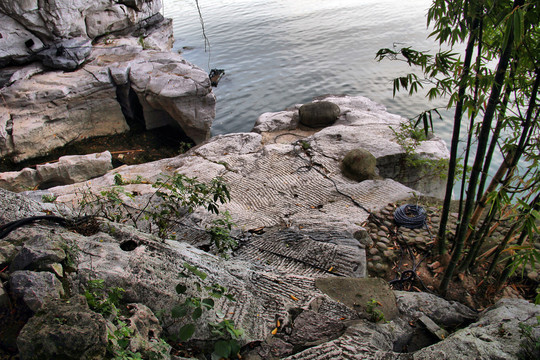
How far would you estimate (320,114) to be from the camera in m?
9.00

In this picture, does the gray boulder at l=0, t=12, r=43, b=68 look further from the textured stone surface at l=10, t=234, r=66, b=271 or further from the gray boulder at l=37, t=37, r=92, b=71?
the textured stone surface at l=10, t=234, r=66, b=271

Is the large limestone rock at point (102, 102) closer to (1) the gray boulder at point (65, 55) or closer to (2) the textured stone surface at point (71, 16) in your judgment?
(1) the gray boulder at point (65, 55)

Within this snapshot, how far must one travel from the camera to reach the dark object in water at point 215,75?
12.8 metres

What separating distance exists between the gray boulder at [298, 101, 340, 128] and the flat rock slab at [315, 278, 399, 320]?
6.11 metres

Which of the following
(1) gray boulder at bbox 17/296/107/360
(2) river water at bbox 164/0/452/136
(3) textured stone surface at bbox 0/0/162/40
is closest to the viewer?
(1) gray boulder at bbox 17/296/107/360

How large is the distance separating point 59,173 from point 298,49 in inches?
435

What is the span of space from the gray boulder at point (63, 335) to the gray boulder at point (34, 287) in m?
0.22

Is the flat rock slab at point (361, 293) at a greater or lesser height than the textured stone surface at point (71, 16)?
lesser

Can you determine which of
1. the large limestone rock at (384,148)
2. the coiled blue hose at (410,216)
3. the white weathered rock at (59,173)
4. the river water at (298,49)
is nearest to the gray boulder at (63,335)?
the coiled blue hose at (410,216)

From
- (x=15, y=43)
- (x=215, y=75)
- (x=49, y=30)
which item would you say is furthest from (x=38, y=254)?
(x=215, y=75)

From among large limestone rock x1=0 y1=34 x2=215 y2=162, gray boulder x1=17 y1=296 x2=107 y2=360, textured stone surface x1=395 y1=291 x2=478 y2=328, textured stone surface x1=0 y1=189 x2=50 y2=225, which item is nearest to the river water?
large limestone rock x1=0 y1=34 x2=215 y2=162

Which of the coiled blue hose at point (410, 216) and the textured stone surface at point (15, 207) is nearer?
the textured stone surface at point (15, 207)

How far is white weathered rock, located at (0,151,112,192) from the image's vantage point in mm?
6707

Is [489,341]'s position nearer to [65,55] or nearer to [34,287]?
[34,287]
